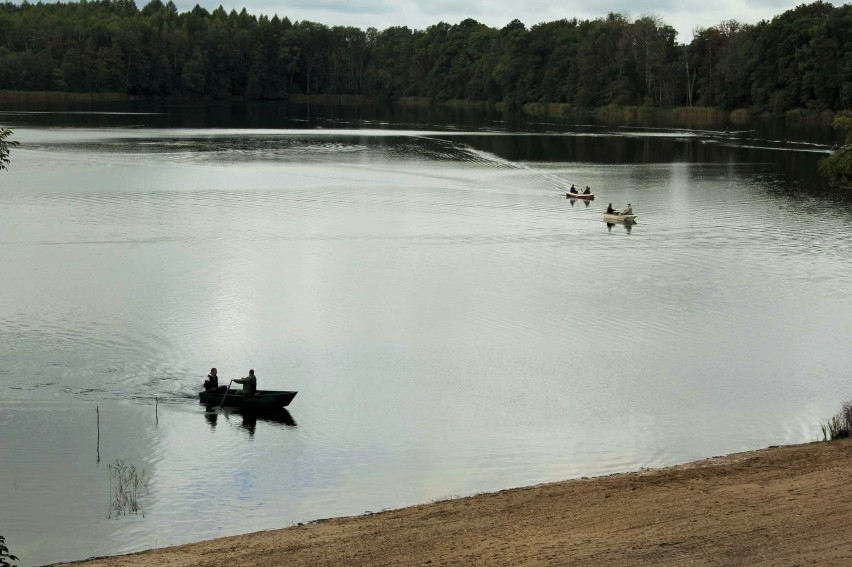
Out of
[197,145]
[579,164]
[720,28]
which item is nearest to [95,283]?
[579,164]

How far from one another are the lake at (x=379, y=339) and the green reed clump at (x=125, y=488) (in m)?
0.14

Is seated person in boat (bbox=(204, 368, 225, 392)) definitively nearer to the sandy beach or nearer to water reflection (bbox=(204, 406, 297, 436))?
water reflection (bbox=(204, 406, 297, 436))

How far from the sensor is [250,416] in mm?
29312

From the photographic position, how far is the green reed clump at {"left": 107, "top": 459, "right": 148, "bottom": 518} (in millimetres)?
22406

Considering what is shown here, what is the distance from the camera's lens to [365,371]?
33531 mm

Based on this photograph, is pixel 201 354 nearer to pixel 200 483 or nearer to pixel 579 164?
pixel 200 483

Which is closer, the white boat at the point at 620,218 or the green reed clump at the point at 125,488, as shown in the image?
the green reed clump at the point at 125,488

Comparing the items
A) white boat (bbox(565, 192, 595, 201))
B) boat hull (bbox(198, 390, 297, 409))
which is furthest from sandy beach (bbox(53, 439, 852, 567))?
white boat (bbox(565, 192, 595, 201))

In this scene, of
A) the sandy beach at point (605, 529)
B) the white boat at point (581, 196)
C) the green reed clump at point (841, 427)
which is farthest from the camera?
the white boat at point (581, 196)

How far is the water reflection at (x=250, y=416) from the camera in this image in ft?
94.3

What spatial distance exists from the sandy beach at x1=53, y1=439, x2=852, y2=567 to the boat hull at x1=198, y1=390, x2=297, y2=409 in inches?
332

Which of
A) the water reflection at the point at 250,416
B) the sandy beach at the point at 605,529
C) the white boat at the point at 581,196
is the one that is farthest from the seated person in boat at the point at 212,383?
the white boat at the point at 581,196

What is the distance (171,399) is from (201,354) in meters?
4.50

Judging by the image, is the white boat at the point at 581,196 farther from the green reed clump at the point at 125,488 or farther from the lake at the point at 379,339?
the green reed clump at the point at 125,488
